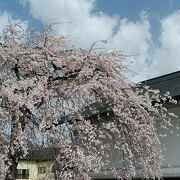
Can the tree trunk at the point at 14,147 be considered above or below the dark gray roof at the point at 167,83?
below

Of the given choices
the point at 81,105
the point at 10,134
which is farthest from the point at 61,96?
the point at 10,134

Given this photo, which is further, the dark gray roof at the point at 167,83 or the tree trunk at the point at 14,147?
the dark gray roof at the point at 167,83

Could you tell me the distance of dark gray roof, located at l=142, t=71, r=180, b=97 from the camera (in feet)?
39.4

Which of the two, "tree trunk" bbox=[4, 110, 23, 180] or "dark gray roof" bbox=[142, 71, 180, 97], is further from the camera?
"dark gray roof" bbox=[142, 71, 180, 97]

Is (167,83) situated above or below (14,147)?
above

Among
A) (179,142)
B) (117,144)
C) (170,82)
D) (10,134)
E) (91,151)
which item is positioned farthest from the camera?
(170,82)

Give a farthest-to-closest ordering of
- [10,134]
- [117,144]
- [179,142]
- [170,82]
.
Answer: [170,82], [179,142], [117,144], [10,134]

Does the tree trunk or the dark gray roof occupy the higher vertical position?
the dark gray roof

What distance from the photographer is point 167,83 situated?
13.2 metres

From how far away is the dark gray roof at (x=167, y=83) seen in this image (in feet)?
39.4

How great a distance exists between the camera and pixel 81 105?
23.7 feet

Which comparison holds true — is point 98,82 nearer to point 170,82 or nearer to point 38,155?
point 38,155

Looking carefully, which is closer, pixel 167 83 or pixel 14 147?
pixel 14 147

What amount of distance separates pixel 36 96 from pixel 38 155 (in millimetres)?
1247
